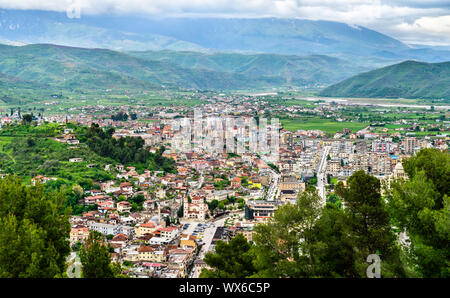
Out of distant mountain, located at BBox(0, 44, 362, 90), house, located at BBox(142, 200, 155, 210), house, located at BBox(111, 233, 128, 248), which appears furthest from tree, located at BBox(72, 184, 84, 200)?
distant mountain, located at BBox(0, 44, 362, 90)

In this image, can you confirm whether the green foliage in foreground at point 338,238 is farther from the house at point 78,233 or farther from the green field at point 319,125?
the green field at point 319,125

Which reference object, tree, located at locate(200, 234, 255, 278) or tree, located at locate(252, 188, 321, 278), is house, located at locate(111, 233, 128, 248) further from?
tree, located at locate(252, 188, 321, 278)

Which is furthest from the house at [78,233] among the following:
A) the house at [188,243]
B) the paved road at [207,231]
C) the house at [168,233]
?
the paved road at [207,231]

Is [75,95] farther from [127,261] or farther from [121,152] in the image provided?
[127,261]

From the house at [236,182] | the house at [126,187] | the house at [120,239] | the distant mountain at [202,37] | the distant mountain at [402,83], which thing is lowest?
the house at [120,239]

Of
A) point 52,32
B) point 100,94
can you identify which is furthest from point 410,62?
point 52,32

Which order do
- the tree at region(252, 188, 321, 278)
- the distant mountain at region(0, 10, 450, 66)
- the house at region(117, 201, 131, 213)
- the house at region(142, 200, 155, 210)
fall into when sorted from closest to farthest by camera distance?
the tree at region(252, 188, 321, 278) → the house at region(117, 201, 131, 213) → the house at region(142, 200, 155, 210) → the distant mountain at region(0, 10, 450, 66)
